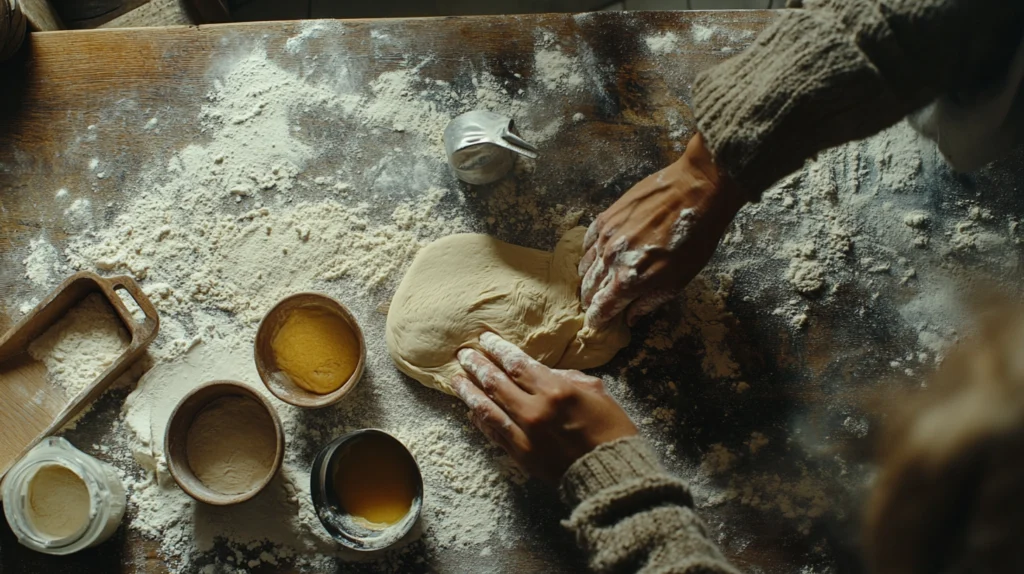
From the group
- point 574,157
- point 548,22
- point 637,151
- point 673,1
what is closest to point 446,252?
point 574,157

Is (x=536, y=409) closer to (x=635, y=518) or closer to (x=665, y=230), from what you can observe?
(x=635, y=518)

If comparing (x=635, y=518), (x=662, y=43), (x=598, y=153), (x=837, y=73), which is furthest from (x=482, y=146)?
(x=635, y=518)

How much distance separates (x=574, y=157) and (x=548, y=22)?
0.34 metres

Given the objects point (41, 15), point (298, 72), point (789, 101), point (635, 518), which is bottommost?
point (635, 518)

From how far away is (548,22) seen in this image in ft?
4.81

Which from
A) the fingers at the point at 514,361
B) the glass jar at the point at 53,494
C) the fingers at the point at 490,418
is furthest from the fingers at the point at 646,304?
the glass jar at the point at 53,494

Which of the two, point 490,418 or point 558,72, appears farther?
point 558,72

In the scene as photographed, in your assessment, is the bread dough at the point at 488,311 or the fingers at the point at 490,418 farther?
the bread dough at the point at 488,311

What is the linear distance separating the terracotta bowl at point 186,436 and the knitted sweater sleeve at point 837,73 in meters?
1.01

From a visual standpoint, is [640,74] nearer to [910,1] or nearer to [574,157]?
[574,157]

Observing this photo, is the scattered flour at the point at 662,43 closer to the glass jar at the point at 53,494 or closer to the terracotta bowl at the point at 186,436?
the terracotta bowl at the point at 186,436

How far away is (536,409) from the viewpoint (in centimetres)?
117

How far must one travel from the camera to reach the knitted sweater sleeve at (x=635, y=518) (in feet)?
3.13

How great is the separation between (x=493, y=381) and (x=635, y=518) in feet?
1.29
